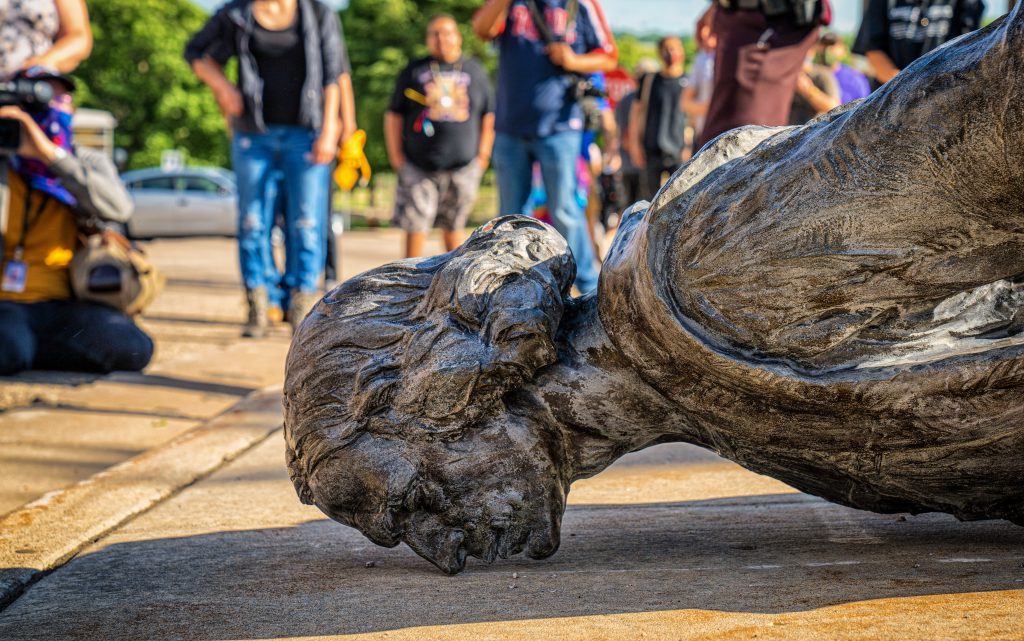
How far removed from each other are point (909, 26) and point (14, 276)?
383 centimetres

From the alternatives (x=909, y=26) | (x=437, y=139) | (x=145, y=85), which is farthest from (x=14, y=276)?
(x=145, y=85)

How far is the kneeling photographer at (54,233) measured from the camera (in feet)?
15.4

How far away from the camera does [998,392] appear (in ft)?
6.17

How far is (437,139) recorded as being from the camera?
7461mm

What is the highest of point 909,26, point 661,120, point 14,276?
point 909,26

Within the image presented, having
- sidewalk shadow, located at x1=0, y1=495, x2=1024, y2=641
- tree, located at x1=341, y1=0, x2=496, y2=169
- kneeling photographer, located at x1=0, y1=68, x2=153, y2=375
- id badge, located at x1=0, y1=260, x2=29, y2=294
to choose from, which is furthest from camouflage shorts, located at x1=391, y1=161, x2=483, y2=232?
tree, located at x1=341, y1=0, x2=496, y2=169

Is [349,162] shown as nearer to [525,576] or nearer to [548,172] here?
[548,172]

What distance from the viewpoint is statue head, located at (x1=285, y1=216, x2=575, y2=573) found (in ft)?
6.82

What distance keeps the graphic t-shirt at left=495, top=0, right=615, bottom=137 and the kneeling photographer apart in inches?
85.7

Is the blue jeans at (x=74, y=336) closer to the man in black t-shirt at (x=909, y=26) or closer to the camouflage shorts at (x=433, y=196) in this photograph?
the camouflage shorts at (x=433, y=196)

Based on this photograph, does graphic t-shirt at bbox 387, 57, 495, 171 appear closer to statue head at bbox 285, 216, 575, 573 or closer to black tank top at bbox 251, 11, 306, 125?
black tank top at bbox 251, 11, 306, 125

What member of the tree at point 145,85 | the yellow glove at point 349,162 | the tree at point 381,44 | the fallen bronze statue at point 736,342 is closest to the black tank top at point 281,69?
the yellow glove at point 349,162

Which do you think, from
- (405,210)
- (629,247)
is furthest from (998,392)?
(405,210)

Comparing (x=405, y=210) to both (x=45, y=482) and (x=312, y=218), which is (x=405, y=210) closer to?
(x=312, y=218)
